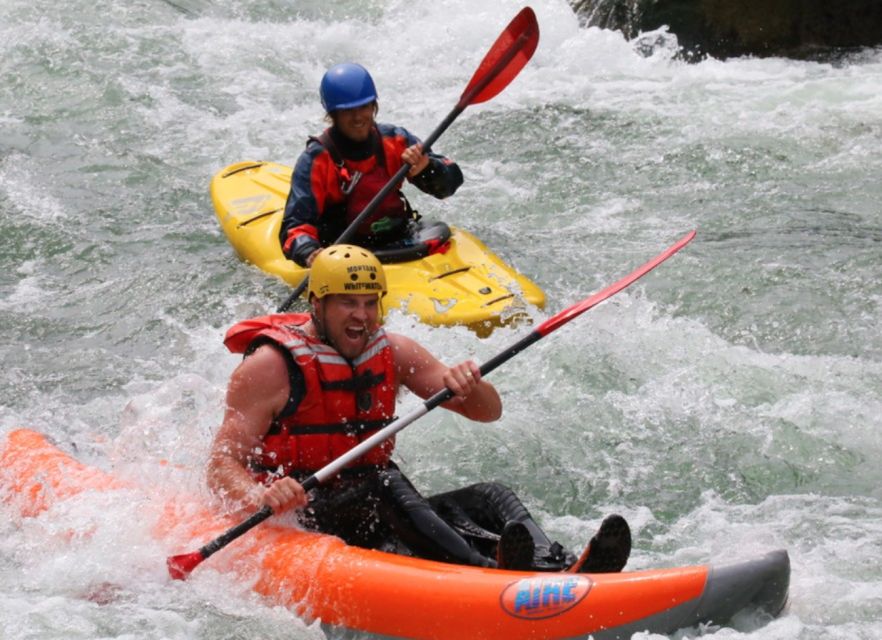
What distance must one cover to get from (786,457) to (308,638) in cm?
240

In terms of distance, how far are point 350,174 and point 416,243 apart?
1.59 ft

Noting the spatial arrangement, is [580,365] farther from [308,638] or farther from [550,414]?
[308,638]

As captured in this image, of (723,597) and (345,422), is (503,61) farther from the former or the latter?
(723,597)

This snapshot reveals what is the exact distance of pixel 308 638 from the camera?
4176mm

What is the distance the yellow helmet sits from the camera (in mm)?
4301

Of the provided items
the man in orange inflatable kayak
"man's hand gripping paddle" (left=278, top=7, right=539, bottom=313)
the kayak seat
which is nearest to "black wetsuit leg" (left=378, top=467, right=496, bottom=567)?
the man in orange inflatable kayak

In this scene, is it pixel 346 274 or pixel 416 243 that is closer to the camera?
pixel 346 274

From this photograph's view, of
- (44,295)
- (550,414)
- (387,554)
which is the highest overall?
(387,554)

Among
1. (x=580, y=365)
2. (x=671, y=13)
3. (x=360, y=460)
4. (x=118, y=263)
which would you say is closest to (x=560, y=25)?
(x=671, y=13)

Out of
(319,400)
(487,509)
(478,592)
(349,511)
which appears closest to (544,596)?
(478,592)

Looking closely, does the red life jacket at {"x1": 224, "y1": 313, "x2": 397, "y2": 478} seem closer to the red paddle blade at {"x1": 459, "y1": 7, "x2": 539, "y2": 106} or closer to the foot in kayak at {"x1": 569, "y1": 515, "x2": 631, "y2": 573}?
the foot in kayak at {"x1": 569, "y1": 515, "x2": 631, "y2": 573}

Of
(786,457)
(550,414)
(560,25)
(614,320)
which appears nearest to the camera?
(786,457)

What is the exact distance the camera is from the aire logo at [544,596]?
12.8 ft

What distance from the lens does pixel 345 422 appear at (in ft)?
14.7
